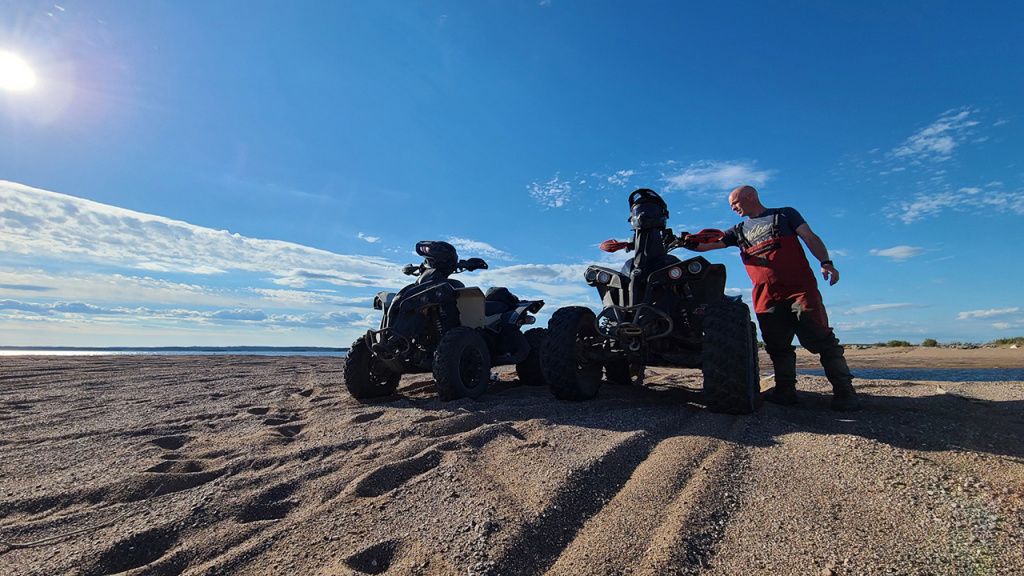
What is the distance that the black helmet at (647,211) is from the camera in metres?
5.22

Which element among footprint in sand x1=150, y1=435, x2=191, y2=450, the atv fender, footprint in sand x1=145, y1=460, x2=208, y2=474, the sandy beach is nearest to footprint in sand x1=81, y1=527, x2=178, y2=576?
the sandy beach

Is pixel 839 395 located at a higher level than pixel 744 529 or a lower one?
higher

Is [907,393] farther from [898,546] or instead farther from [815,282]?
[898,546]

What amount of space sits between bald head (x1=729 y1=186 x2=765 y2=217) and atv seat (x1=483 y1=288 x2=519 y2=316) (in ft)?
10.9

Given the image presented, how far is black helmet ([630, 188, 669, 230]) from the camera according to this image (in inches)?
205

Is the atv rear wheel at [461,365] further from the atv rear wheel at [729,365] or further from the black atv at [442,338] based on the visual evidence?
the atv rear wheel at [729,365]

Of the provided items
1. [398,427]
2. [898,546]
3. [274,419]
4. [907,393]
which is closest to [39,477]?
[274,419]

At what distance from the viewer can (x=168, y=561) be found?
1876 mm

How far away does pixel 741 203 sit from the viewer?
5.11 m

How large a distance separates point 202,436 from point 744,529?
13.3 ft

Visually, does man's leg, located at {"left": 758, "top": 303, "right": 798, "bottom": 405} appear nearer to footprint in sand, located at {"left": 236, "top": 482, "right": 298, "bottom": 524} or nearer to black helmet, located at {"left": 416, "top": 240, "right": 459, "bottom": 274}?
black helmet, located at {"left": 416, "top": 240, "right": 459, "bottom": 274}

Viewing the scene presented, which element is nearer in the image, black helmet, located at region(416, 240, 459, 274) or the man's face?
the man's face

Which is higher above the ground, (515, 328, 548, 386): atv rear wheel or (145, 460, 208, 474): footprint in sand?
(515, 328, 548, 386): atv rear wheel

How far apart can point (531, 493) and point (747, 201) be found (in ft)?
13.1
